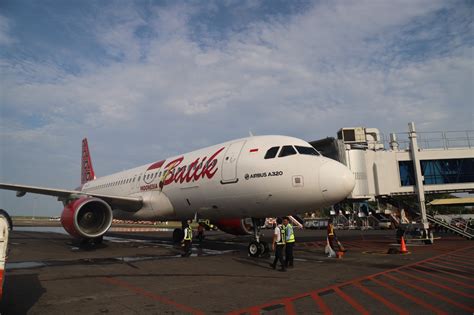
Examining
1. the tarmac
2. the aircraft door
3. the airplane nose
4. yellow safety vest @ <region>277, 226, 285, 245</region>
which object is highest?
the aircraft door

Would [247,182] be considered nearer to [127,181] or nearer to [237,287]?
[237,287]

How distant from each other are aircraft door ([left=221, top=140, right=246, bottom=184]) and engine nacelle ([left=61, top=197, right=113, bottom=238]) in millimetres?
5993

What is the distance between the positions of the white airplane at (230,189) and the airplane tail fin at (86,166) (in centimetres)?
1264

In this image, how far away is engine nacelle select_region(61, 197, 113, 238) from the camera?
47.7ft

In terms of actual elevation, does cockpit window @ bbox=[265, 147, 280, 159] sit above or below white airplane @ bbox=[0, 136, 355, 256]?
above

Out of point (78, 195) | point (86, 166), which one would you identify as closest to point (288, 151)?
point (78, 195)

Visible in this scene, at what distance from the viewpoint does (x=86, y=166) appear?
32.2 metres

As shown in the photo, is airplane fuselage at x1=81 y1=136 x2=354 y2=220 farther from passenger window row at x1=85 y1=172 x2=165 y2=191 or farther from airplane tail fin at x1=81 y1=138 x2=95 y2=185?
airplane tail fin at x1=81 y1=138 x2=95 y2=185

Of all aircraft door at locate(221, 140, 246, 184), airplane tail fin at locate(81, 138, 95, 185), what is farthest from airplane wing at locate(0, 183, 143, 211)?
airplane tail fin at locate(81, 138, 95, 185)

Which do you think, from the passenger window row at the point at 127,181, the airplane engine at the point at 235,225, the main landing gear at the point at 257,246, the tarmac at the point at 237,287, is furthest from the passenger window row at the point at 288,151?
the passenger window row at the point at 127,181

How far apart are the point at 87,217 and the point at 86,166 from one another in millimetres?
17310

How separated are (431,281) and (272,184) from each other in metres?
5.09

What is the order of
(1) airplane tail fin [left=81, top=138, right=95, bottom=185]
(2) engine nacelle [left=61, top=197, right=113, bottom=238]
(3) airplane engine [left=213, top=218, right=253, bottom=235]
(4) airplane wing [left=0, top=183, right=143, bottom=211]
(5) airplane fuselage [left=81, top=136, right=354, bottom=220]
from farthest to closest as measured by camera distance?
(1) airplane tail fin [left=81, top=138, right=95, bottom=185] < (3) airplane engine [left=213, top=218, right=253, bottom=235] < (4) airplane wing [left=0, top=183, right=143, bottom=211] < (2) engine nacelle [left=61, top=197, right=113, bottom=238] < (5) airplane fuselage [left=81, top=136, right=354, bottom=220]

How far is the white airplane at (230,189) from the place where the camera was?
10836mm
